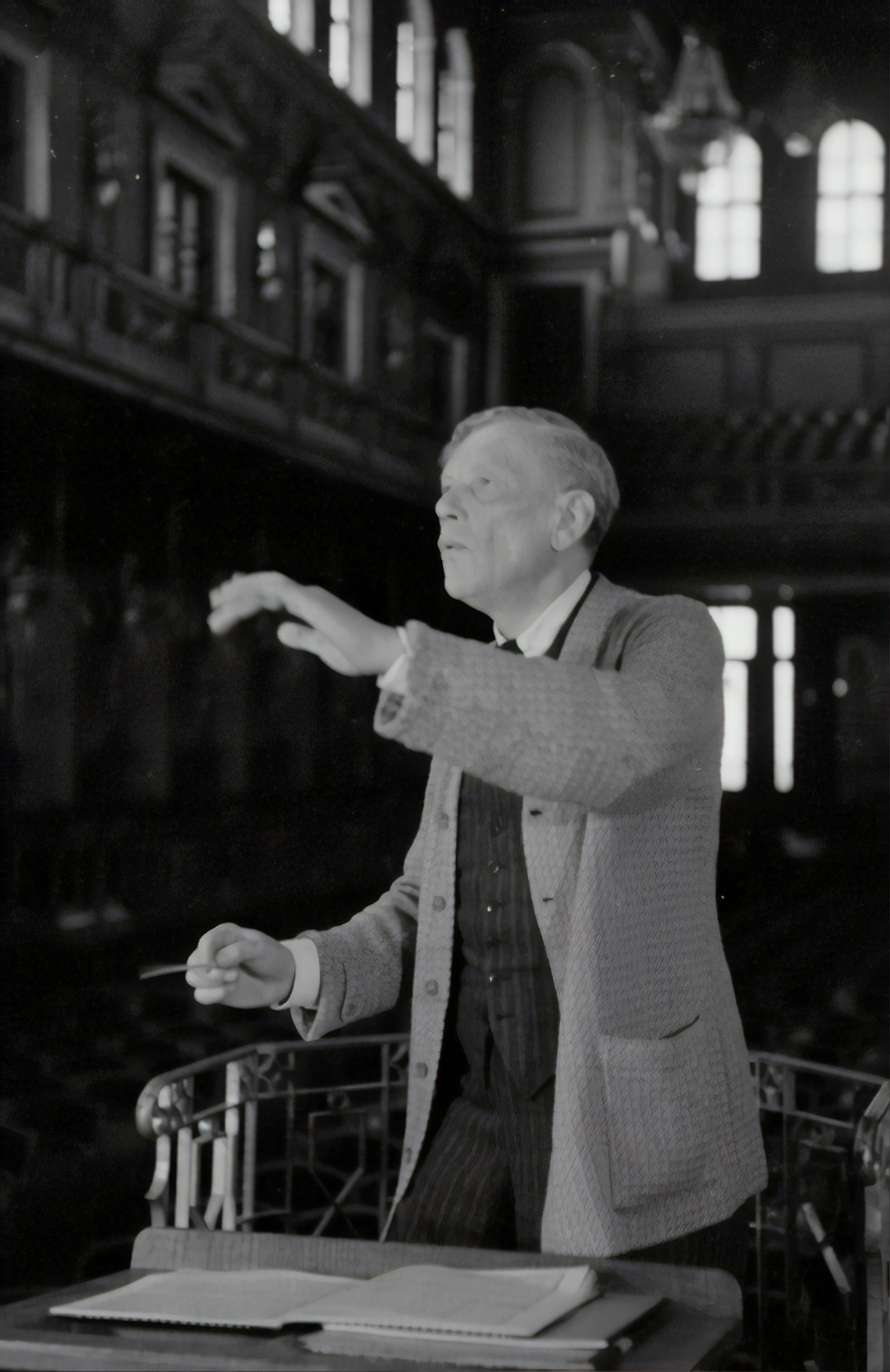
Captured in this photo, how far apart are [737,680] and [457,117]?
3.84ft

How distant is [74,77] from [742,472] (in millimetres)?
1508

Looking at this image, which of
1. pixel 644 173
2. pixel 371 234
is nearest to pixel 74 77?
pixel 371 234

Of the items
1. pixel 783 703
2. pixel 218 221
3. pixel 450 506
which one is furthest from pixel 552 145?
pixel 783 703

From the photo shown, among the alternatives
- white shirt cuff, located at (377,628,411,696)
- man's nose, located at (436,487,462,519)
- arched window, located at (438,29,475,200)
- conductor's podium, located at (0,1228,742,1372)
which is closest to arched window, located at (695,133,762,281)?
arched window, located at (438,29,475,200)

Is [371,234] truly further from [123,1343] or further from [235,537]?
[123,1343]

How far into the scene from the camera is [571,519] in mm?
2164

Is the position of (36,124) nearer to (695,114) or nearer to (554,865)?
(695,114)

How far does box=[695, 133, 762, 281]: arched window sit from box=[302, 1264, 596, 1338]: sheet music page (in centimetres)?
170

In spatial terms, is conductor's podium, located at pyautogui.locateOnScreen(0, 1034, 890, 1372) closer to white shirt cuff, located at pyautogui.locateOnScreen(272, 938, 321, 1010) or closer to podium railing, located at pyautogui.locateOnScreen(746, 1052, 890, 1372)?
podium railing, located at pyautogui.locateOnScreen(746, 1052, 890, 1372)

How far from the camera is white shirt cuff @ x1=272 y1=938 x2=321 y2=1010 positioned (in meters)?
2.08

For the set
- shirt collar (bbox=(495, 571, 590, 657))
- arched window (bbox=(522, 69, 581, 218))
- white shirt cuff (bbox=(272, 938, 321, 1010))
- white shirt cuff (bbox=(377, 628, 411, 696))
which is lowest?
white shirt cuff (bbox=(272, 938, 321, 1010))

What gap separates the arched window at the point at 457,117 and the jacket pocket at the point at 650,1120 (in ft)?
5.19

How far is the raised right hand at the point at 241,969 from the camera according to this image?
189 cm

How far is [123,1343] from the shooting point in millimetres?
1351
